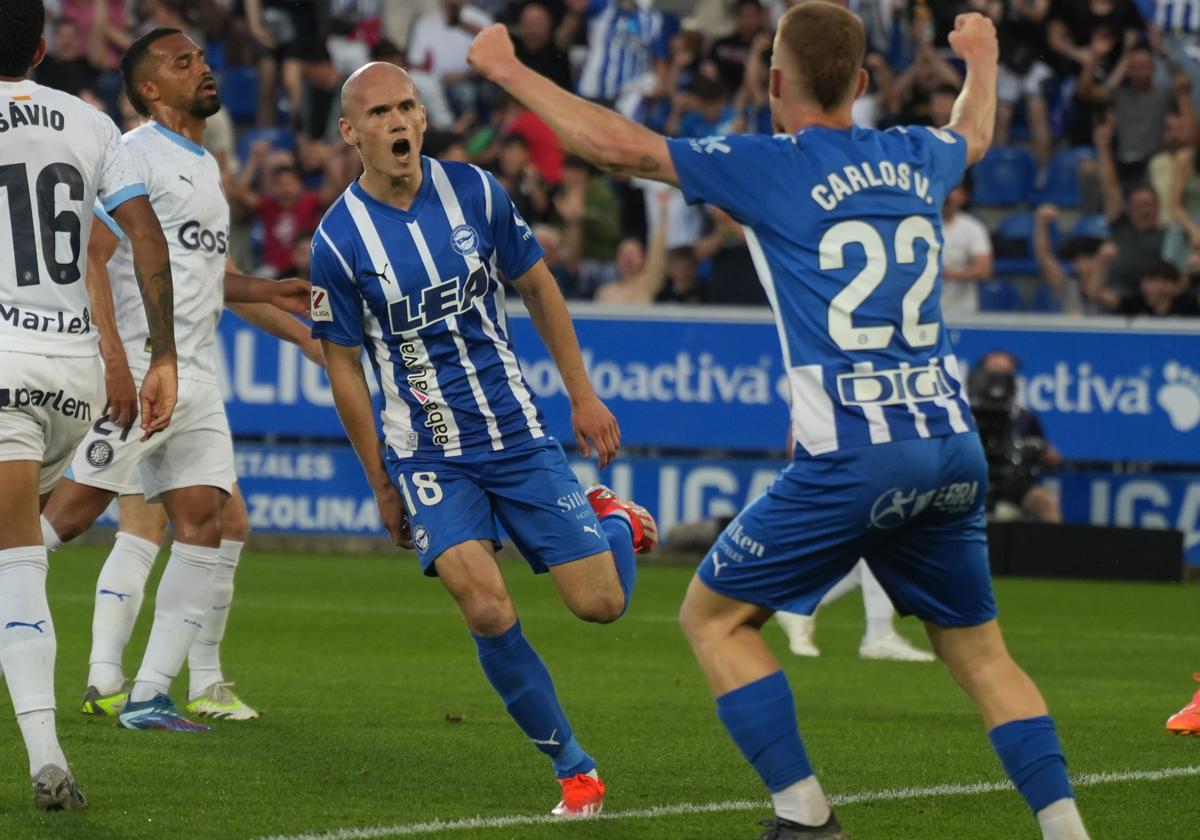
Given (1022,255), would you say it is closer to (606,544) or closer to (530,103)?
(606,544)

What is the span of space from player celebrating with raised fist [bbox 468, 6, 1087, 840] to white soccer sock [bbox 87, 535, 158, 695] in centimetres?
367

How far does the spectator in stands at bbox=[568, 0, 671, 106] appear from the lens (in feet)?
Answer: 61.2

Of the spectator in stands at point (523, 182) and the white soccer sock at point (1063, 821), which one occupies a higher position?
the spectator in stands at point (523, 182)


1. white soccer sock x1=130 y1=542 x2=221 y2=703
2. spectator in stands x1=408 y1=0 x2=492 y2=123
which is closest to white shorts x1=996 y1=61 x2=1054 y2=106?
spectator in stands x1=408 y1=0 x2=492 y2=123

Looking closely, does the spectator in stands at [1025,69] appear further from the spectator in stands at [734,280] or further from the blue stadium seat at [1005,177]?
the spectator in stands at [734,280]

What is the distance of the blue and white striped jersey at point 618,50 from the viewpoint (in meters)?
18.6

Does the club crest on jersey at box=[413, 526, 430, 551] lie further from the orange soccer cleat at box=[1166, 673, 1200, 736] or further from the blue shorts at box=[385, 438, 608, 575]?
the orange soccer cleat at box=[1166, 673, 1200, 736]

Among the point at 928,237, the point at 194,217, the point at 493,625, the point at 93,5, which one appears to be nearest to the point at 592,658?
the point at 194,217

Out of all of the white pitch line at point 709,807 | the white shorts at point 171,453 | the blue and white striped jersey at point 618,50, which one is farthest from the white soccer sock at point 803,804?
the blue and white striped jersey at point 618,50

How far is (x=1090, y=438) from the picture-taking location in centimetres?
1497

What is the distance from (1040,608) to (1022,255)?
519 centimetres

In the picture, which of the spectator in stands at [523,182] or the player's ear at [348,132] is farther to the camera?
the spectator in stands at [523,182]

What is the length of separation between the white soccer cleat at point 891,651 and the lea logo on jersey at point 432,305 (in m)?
4.90

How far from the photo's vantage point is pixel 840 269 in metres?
4.75
